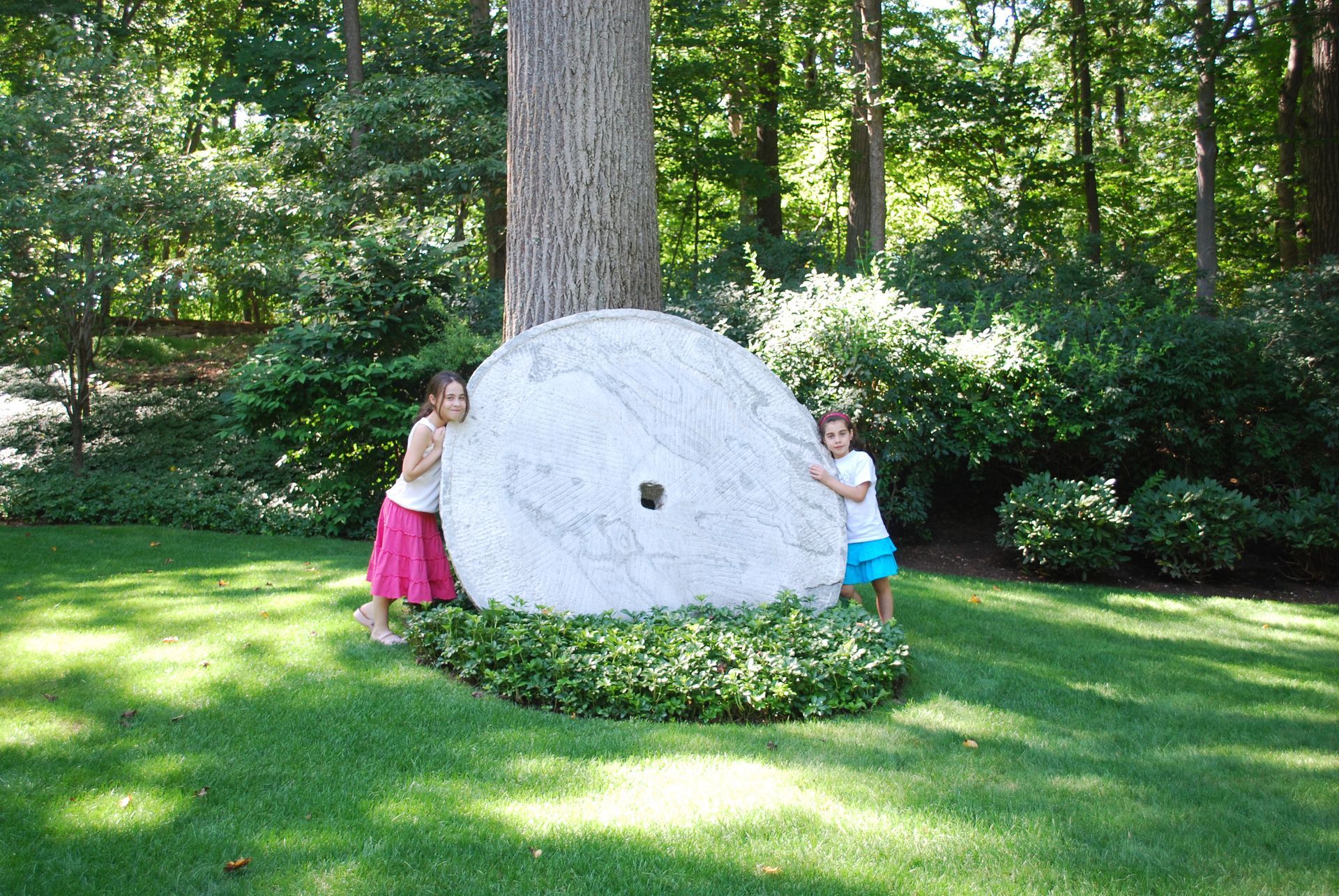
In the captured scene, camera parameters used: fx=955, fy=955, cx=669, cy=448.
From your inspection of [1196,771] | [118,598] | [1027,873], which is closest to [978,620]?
[1196,771]

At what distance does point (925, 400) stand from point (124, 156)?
842cm

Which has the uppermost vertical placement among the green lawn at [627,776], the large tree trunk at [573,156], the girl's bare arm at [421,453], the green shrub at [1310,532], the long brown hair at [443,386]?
the large tree trunk at [573,156]

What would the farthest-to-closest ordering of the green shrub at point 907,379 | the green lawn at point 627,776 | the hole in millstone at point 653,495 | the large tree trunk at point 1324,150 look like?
the large tree trunk at point 1324,150 < the green shrub at point 907,379 < the hole in millstone at point 653,495 < the green lawn at point 627,776

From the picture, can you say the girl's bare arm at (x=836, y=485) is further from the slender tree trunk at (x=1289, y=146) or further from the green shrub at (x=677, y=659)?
the slender tree trunk at (x=1289, y=146)

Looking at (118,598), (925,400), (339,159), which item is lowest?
(118,598)

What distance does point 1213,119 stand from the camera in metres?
11.7

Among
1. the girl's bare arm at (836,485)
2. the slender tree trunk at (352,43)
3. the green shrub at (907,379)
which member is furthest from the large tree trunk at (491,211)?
the girl's bare arm at (836,485)

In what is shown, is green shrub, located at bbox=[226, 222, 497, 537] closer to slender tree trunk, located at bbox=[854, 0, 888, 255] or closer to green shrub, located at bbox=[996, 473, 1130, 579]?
green shrub, located at bbox=[996, 473, 1130, 579]

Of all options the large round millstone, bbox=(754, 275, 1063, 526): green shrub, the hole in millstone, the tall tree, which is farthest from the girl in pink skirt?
the tall tree

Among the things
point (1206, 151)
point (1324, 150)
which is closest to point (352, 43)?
point (1206, 151)

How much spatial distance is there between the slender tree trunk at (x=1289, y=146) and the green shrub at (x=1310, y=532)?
5.68 m

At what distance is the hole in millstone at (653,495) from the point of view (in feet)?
16.0

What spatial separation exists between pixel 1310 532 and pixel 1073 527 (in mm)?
1868

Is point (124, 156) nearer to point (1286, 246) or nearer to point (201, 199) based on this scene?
point (201, 199)
